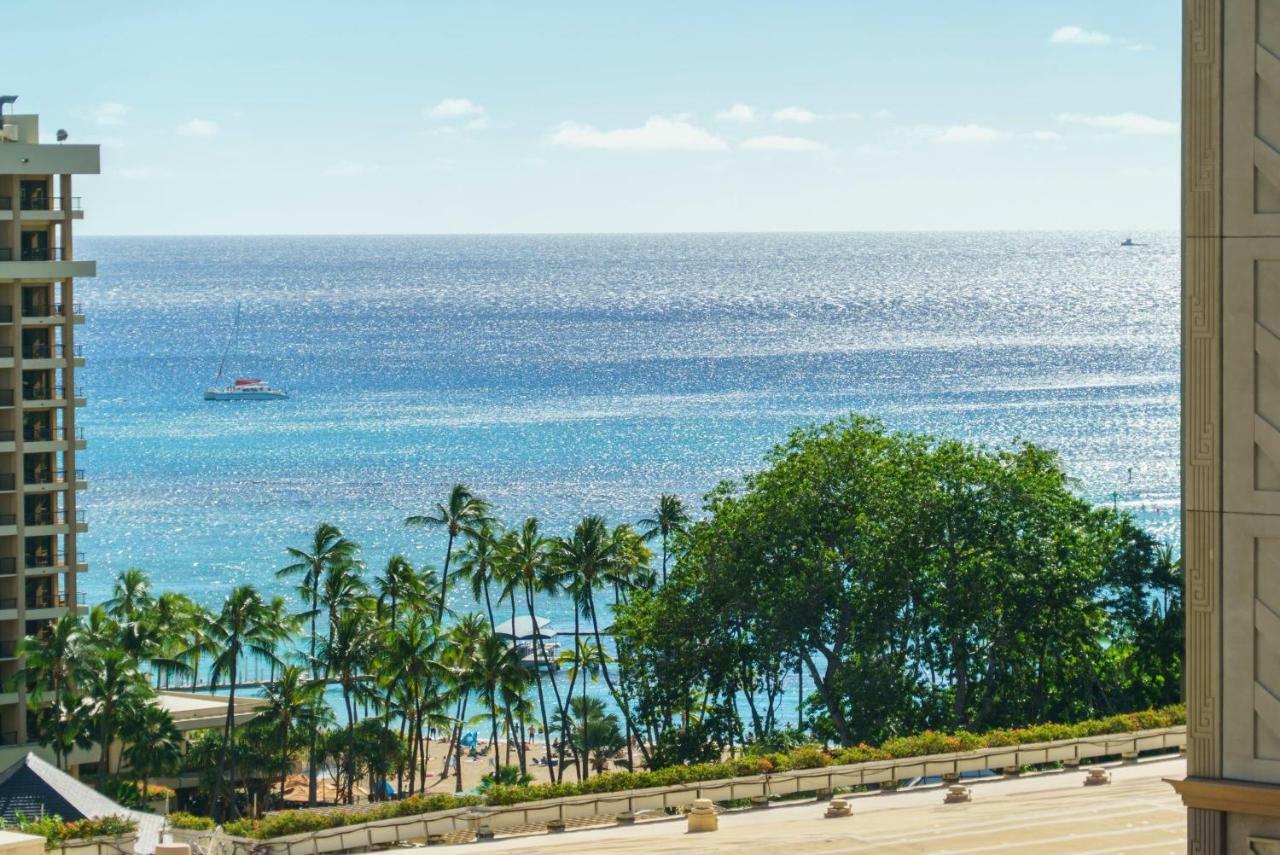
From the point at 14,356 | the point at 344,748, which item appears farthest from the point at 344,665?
the point at 14,356

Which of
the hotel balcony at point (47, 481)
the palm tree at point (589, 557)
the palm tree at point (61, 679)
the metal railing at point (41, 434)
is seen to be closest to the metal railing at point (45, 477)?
the hotel balcony at point (47, 481)

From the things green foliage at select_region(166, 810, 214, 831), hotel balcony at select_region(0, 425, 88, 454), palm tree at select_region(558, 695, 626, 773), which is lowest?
palm tree at select_region(558, 695, 626, 773)

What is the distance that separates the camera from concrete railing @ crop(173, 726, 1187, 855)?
4091cm

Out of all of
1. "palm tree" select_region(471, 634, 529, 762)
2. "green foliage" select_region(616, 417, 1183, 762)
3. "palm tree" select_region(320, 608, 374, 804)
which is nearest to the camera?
"green foliage" select_region(616, 417, 1183, 762)

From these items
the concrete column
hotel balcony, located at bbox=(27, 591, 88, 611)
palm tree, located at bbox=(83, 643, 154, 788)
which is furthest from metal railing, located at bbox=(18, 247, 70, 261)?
the concrete column

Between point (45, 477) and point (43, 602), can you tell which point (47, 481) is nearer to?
point (45, 477)

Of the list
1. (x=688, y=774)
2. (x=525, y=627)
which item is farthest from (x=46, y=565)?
(x=525, y=627)

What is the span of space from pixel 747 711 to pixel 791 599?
46.7 metres

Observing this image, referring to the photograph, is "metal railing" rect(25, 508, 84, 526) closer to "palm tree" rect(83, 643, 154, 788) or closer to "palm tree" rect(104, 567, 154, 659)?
"palm tree" rect(104, 567, 154, 659)

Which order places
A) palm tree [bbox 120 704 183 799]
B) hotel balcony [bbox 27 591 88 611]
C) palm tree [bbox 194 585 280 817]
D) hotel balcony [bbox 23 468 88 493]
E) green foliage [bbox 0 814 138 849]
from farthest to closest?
palm tree [bbox 194 585 280 817] → hotel balcony [bbox 27 591 88 611] → hotel balcony [bbox 23 468 88 493] → palm tree [bbox 120 704 183 799] → green foliage [bbox 0 814 138 849]

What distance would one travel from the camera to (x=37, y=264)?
225 ft

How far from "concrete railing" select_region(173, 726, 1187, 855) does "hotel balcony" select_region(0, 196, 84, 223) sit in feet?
117

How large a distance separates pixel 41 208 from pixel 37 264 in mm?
2432

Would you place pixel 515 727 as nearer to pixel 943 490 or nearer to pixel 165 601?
pixel 165 601
